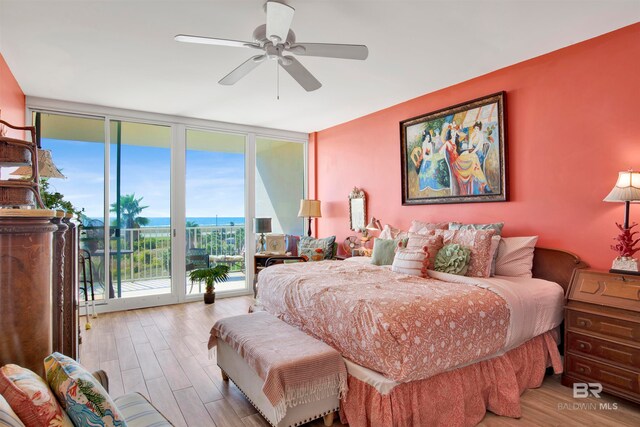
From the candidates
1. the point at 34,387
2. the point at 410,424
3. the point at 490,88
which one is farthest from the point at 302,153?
the point at 34,387

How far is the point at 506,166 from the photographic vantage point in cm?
341

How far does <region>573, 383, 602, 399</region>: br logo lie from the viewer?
8.08ft

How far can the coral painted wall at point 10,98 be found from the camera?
321 cm

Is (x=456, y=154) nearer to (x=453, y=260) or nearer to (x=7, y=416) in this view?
(x=453, y=260)

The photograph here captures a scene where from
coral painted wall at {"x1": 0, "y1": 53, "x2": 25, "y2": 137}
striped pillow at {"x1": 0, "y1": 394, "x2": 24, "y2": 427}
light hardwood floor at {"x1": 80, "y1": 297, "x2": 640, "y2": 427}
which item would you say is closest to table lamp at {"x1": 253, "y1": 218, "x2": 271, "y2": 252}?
light hardwood floor at {"x1": 80, "y1": 297, "x2": 640, "y2": 427}

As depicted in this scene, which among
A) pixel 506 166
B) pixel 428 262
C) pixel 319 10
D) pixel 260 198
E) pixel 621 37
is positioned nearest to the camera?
pixel 319 10

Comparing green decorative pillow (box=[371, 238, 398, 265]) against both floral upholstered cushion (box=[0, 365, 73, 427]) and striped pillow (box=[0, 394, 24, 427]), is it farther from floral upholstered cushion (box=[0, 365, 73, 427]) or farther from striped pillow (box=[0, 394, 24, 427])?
striped pillow (box=[0, 394, 24, 427])

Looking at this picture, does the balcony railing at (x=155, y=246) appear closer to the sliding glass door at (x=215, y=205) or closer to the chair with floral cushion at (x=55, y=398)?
the sliding glass door at (x=215, y=205)

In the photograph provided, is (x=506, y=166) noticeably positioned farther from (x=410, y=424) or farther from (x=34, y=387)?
(x=34, y=387)

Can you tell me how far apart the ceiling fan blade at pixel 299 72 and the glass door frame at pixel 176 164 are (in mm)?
2944

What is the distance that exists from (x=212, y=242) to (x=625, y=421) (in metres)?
4.94

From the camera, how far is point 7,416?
79 centimetres

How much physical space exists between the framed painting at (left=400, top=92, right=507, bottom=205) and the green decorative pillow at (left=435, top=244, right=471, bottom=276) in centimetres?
82

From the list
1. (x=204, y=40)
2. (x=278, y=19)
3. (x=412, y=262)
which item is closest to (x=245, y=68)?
(x=204, y=40)
